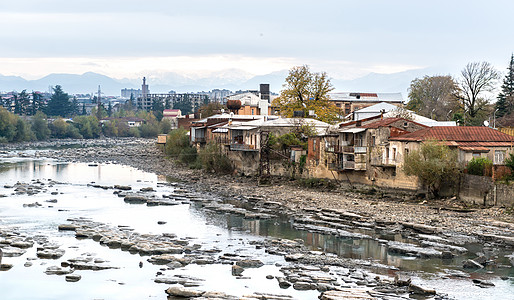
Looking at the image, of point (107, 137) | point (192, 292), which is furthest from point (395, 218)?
point (107, 137)

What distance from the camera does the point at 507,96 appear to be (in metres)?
68.2

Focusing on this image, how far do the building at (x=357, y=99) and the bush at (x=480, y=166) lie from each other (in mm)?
64619

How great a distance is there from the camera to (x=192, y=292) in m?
24.0

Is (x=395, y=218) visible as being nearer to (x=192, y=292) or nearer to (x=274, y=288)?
(x=274, y=288)

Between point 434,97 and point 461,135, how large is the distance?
40.4 metres

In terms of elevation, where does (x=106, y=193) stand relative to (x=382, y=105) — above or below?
below

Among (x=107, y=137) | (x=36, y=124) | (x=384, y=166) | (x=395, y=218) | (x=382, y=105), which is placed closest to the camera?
(x=395, y=218)

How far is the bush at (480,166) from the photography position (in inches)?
1547

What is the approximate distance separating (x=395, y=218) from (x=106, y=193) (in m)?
25.9

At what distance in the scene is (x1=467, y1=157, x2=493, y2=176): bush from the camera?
39281 mm

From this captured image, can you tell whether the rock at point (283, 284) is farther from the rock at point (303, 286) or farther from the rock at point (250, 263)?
the rock at point (250, 263)

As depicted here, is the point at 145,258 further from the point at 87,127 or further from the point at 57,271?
the point at 87,127

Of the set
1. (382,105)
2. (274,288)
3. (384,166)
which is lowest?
(274,288)

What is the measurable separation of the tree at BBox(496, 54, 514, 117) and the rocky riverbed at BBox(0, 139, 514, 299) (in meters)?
26.2
